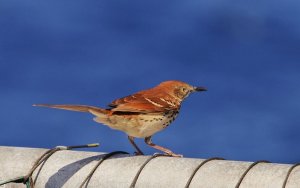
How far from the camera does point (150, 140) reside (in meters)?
7.01

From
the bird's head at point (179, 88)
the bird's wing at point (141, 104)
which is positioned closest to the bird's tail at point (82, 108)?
the bird's wing at point (141, 104)

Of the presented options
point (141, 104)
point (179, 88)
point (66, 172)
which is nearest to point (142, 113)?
point (141, 104)

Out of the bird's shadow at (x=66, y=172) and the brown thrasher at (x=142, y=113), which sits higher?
the brown thrasher at (x=142, y=113)

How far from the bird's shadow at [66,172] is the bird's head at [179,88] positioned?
1621 millimetres

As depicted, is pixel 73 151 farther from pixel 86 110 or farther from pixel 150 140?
pixel 150 140

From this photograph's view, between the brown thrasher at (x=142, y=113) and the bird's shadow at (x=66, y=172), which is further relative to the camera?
the brown thrasher at (x=142, y=113)

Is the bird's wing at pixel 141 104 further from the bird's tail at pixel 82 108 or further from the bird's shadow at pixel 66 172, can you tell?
the bird's shadow at pixel 66 172

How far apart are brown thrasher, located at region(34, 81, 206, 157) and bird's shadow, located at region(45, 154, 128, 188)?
49 centimetres

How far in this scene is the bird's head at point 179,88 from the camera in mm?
7207

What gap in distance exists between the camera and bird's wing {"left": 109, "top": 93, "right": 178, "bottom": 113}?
6.44 metres

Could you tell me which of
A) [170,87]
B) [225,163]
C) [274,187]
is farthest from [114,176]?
[170,87]

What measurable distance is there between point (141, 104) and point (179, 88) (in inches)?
31.6

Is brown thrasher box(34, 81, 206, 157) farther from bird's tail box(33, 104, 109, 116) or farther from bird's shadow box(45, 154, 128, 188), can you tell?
bird's shadow box(45, 154, 128, 188)

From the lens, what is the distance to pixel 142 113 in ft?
21.7
